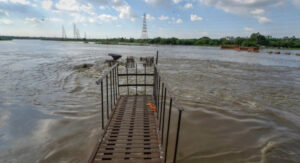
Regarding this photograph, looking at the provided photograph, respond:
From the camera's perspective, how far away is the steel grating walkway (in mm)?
2695

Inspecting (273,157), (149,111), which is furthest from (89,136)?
(273,157)

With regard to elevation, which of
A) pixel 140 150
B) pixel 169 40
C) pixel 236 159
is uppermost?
pixel 169 40

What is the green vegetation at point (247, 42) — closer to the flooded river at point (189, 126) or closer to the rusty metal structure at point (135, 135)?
the flooded river at point (189, 126)

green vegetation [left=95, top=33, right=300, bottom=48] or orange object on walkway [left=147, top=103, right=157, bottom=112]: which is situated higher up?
green vegetation [left=95, top=33, right=300, bottom=48]

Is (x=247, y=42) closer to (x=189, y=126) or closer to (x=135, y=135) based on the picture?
(x=189, y=126)

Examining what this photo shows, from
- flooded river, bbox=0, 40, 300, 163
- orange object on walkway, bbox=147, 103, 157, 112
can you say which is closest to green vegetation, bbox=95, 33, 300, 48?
flooded river, bbox=0, 40, 300, 163

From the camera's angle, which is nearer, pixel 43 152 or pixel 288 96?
pixel 43 152

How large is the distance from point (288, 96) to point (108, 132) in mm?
9426

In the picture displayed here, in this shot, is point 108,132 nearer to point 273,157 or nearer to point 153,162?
point 153,162

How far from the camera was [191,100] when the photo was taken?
7.16m

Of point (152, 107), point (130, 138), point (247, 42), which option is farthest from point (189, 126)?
point (247, 42)

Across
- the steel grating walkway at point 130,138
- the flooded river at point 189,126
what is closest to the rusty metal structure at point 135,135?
the steel grating walkway at point 130,138

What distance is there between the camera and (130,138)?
3285 mm

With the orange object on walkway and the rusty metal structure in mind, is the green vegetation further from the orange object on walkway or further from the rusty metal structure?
the rusty metal structure
